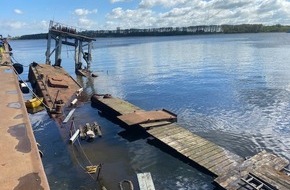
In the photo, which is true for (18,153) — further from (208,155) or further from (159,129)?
(159,129)

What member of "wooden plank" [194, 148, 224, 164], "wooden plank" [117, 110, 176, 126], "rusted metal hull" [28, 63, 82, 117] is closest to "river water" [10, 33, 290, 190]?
"wooden plank" [194, 148, 224, 164]

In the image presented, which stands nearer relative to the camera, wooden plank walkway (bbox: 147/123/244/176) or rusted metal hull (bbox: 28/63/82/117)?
wooden plank walkway (bbox: 147/123/244/176)

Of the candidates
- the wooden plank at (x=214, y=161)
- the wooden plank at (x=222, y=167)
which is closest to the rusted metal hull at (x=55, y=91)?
the wooden plank at (x=214, y=161)

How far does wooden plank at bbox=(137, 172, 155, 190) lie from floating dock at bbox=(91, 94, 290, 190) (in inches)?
91.6

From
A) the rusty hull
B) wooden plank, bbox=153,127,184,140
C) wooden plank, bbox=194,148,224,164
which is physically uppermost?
the rusty hull

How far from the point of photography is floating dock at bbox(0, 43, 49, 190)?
19.3 feet

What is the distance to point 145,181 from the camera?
44.6 ft

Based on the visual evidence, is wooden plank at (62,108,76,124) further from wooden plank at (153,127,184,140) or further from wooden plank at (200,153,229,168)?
wooden plank at (200,153,229,168)

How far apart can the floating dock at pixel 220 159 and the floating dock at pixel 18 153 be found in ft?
26.1

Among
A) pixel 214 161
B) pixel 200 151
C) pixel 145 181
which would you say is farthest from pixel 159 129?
pixel 145 181

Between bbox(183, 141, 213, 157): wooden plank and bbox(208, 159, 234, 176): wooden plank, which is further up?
bbox(183, 141, 213, 157): wooden plank

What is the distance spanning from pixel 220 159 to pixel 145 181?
12.9 feet

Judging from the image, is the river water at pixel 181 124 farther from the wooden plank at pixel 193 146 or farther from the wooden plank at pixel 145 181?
the wooden plank at pixel 193 146

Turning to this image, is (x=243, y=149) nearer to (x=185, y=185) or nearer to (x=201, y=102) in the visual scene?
(x=185, y=185)
